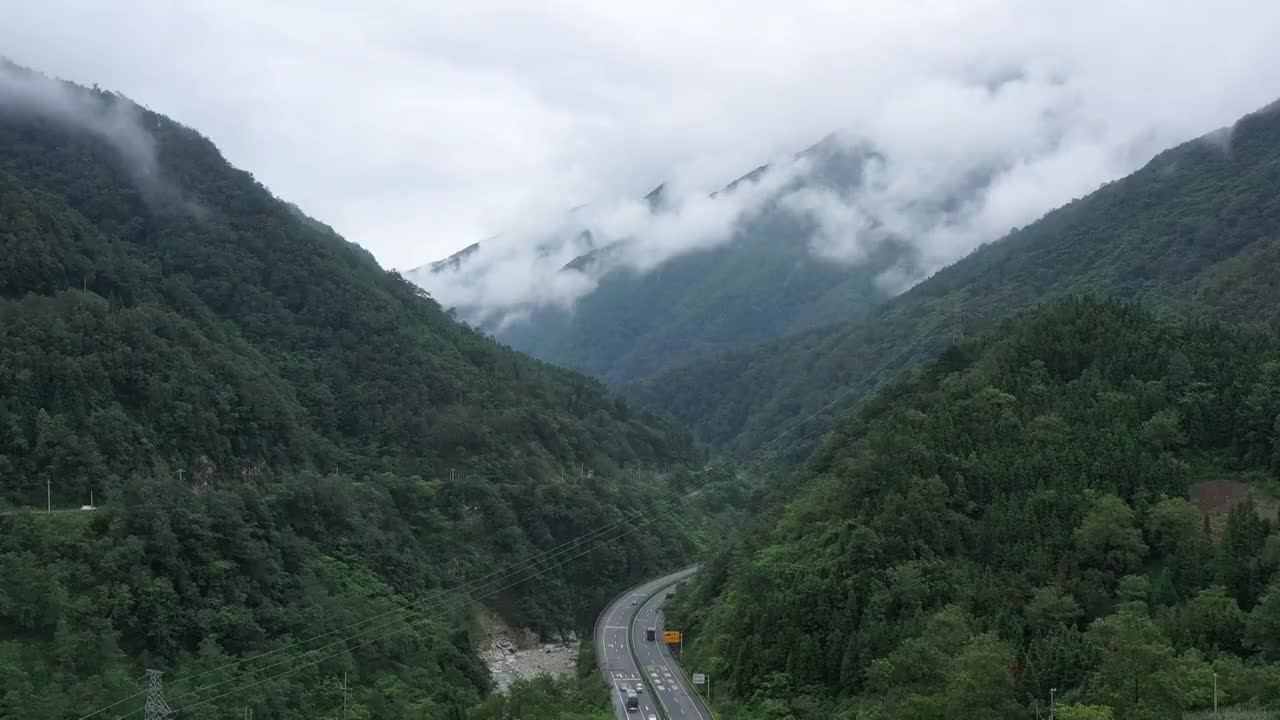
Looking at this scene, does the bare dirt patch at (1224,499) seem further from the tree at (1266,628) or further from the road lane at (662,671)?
the road lane at (662,671)

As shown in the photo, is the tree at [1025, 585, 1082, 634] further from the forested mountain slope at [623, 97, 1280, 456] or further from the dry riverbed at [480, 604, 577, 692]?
the forested mountain slope at [623, 97, 1280, 456]

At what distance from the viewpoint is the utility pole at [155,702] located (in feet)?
155

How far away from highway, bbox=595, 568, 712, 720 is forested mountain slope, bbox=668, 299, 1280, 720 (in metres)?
2.16

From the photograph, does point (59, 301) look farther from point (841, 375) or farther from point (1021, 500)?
point (841, 375)

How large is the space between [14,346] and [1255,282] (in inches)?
3348

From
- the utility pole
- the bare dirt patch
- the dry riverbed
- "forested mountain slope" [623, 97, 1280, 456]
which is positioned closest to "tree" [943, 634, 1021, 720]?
the bare dirt patch

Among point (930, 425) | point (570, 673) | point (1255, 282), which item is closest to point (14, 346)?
A: point (570, 673)

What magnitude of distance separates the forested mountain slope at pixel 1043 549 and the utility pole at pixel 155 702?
24.7m

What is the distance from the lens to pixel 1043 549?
50156mm

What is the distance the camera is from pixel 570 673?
74.9 m

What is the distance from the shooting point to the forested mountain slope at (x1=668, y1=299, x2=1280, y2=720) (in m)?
42.8

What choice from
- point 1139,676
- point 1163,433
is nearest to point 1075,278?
point 1163,433

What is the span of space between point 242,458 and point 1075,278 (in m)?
87.6

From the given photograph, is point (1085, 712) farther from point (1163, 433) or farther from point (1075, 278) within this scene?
point (1075, 278)
